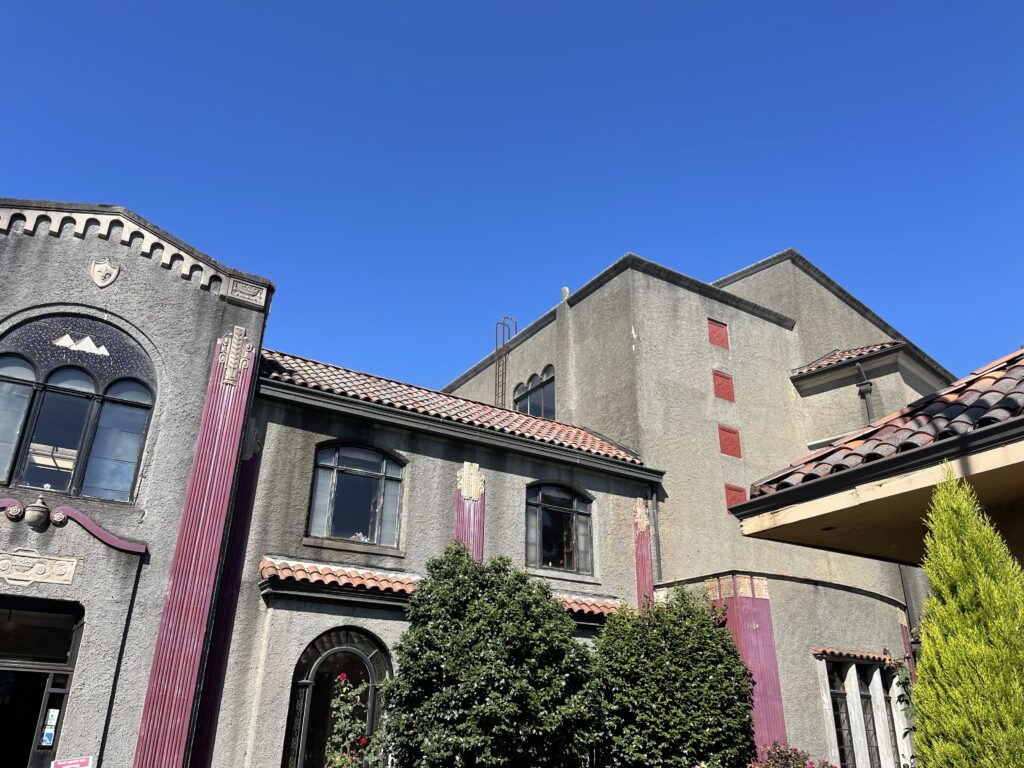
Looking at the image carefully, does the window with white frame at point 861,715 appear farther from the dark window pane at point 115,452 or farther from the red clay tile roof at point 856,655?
the dark window pane at point 115,452

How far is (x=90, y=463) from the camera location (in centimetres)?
1209

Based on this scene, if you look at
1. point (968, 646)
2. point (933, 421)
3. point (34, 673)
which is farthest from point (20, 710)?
point (933, 421)

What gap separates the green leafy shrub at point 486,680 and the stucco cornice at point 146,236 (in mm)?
6413

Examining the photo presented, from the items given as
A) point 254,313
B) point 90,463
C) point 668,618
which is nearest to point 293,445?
point 254,313

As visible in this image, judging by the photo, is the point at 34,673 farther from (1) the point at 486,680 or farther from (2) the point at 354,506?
(1) the point at 486,680

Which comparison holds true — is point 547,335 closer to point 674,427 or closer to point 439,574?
point 674,427

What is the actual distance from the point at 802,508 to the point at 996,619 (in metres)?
1.64

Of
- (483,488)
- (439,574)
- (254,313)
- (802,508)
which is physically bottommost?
(802,508)

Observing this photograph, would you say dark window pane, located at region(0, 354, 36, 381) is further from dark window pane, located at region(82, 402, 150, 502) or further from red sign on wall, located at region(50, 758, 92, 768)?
red sign on wall, located at region(50, 758, 92, 768)

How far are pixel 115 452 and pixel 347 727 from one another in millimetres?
5980

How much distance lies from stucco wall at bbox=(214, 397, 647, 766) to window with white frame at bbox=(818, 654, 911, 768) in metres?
4.68

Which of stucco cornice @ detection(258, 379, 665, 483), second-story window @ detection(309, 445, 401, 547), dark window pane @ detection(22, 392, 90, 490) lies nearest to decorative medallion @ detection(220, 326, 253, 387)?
stucco cornice @ detection(258, 379, 665, 483)

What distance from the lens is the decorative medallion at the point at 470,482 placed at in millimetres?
16438

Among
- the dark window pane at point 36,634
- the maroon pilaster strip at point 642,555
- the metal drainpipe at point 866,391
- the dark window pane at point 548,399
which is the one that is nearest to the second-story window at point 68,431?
the dark window pane at point 36,634
